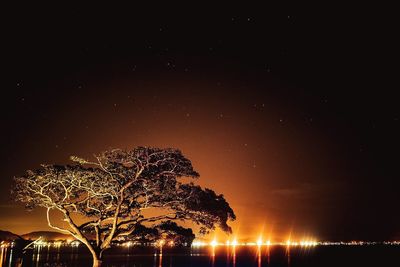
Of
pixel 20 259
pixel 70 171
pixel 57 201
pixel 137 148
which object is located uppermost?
pixel 137 148

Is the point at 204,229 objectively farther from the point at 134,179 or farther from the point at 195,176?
the point at 134,179

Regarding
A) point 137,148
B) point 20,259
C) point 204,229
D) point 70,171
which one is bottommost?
point 20,259

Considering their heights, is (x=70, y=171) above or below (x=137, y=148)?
below

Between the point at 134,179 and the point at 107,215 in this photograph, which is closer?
the point at 134,179

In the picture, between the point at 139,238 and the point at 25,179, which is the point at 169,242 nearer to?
the point at 139,238

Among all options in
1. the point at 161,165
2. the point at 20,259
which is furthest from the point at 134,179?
the point at 20,259

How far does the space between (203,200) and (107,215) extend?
532cm

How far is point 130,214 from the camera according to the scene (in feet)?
64.7

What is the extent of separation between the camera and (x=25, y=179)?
17.9 metres

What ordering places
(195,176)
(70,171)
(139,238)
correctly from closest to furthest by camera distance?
(70,171) → (195,176) → (139,238)

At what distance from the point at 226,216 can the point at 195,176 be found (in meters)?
3.11

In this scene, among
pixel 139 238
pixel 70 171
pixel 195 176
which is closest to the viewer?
pixel 70 171

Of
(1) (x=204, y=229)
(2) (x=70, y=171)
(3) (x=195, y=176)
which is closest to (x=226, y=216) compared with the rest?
(1) (x=204, y=229)

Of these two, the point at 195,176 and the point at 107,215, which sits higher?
the point at 195,176
